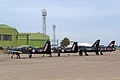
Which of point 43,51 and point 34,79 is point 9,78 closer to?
point 34,79

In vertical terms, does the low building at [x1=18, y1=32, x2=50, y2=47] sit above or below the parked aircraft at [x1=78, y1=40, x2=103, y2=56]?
above

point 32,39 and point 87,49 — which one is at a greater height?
point 32,39

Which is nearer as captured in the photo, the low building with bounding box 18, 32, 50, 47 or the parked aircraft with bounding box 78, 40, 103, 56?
the parked aircraft with bounding box 78, 40, 103, 56

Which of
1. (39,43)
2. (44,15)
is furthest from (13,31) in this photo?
(39,43)

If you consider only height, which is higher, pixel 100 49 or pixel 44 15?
pixel 44 15

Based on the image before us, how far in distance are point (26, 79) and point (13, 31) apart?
11027 cm

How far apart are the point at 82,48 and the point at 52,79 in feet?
164

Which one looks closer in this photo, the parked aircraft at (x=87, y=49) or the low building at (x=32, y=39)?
the parked aircraft at (x=87, y=49)

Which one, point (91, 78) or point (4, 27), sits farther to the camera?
point (4, 27)

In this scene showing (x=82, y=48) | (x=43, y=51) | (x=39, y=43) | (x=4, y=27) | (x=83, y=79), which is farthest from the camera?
(x=39, y=43)

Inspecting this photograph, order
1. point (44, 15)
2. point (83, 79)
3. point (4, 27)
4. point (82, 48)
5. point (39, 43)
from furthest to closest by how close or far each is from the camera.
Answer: point (39, 43) < point (44, 15) < point (4, 27) < point (82, 48) < point (83, 79)

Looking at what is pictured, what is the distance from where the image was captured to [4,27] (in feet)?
409

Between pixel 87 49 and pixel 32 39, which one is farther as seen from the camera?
pixel 32 39

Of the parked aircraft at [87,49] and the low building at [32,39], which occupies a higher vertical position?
the low building at [32,39]
